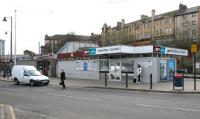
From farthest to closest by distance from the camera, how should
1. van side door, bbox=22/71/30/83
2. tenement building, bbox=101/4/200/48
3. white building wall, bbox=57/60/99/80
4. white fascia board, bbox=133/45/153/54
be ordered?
1. tenement building, bbox=101/4/200/48
2. white building wall, bbox=57/60/99/80
3. van side door, bbox=22/71/30/83
4. white fascia board, bbox=133/45/153/54

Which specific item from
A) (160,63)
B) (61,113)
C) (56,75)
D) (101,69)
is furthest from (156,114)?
(56,75)

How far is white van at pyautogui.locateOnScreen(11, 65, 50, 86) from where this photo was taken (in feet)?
119

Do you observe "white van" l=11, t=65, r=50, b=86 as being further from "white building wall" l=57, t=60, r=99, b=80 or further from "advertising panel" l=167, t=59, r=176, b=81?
"advertising panel" l=167, t=59, r=176, b=81

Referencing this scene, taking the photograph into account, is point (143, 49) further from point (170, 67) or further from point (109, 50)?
point (109, 50)

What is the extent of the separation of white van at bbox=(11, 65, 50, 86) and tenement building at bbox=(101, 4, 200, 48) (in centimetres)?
5169

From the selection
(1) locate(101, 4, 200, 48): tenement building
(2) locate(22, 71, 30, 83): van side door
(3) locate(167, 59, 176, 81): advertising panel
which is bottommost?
(2) locate(22, 71, 30, 83): van side door

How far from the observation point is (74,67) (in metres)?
46.8

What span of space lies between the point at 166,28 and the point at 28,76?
284ft

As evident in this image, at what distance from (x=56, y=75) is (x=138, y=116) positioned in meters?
39.5

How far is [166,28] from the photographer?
11869 centimetres

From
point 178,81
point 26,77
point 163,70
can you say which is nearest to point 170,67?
point 163,70

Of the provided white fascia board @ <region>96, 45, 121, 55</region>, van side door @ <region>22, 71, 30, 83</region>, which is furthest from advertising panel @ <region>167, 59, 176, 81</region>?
van side door @ <region>22, 71, 30, 83</region>

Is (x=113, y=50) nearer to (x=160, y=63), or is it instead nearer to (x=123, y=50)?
(x=123, y=50)

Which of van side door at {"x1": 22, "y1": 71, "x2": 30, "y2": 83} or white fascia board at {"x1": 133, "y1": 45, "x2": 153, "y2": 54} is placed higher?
white fascia board at {"x1": 133, "y1": 45, "x2": 153, "y2": 54}
